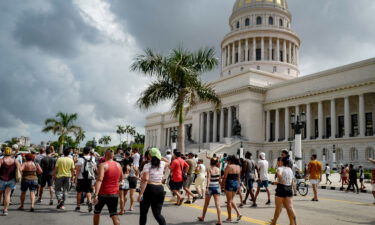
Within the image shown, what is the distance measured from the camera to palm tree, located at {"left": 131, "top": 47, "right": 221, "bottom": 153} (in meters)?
18.4

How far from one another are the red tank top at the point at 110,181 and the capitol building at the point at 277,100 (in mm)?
24717

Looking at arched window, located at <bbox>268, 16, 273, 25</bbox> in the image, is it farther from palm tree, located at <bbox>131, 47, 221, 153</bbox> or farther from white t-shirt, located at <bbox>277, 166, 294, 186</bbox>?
white t-shirt, located at <bbox>277, 166, 294, 186</bbox>

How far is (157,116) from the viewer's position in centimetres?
9112

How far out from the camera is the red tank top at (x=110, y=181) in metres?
6.39

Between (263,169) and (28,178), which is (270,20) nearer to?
(263,169)

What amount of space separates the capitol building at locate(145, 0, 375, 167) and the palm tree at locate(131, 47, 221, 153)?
13436mm

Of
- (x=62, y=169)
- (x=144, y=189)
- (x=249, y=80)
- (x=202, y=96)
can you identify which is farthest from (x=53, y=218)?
(x=249, y=80)

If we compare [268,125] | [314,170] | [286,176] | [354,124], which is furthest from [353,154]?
[286,176]

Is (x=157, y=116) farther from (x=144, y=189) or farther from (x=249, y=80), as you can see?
(x=144, y=189)

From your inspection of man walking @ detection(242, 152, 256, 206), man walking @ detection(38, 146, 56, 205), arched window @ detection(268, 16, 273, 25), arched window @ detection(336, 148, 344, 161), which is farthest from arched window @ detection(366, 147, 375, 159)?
arched window @ detection(268, 16, 273, 25)

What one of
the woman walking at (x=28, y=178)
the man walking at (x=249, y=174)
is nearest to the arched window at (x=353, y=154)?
the man walking at (x=249, y=174)

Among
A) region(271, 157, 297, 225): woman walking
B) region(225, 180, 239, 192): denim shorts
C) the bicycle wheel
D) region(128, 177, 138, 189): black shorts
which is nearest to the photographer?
region(271, 157, 297, 225): woman walking

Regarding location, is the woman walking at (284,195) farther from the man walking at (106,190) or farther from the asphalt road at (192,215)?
the man walking at (106,190)

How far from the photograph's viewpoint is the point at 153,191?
6.34 metres
